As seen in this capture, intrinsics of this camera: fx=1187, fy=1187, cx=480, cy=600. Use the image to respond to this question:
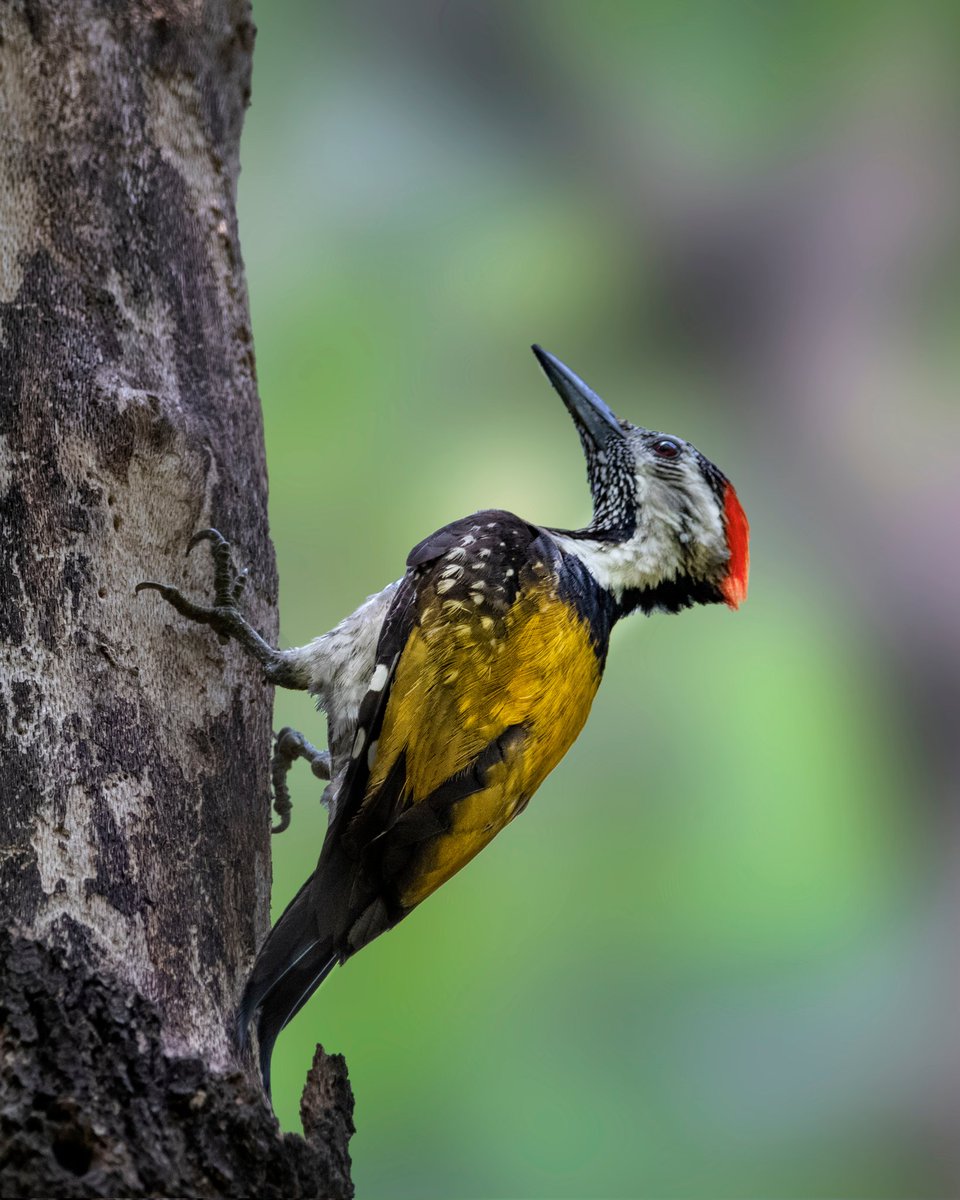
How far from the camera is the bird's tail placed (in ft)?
5.39

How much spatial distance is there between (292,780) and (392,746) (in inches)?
67.8

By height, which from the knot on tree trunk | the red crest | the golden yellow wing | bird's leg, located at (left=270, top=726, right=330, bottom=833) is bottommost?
the knot on tree trunk

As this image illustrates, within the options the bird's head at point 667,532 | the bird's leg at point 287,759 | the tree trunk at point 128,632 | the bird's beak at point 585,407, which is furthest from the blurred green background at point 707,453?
the tree trunk at point 128,632

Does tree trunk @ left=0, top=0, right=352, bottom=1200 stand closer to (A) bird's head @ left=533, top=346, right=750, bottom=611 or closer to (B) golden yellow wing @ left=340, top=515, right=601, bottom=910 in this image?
(B) golden yellow wing @ left=340, top=515, right=601, bottom=910

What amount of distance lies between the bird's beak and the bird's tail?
167 cm

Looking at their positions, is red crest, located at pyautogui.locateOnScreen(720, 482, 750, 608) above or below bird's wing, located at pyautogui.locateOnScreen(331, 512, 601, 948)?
above

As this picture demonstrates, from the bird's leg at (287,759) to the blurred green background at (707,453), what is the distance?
2.91 feet

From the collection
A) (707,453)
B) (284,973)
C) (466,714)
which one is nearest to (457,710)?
(466,714)

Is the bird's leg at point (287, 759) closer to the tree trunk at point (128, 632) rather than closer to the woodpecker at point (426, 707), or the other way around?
the woodpecker at point (426, 707)

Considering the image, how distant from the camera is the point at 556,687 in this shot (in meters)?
2.25

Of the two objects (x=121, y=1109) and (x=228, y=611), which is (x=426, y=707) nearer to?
(x=228, y=611)

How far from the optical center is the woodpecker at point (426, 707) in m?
1.95

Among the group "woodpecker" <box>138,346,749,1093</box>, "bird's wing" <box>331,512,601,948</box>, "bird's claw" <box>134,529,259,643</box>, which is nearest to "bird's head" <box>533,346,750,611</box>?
"woodpecker" <box>138,346,749,1093</box>

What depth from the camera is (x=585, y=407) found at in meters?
3.20
